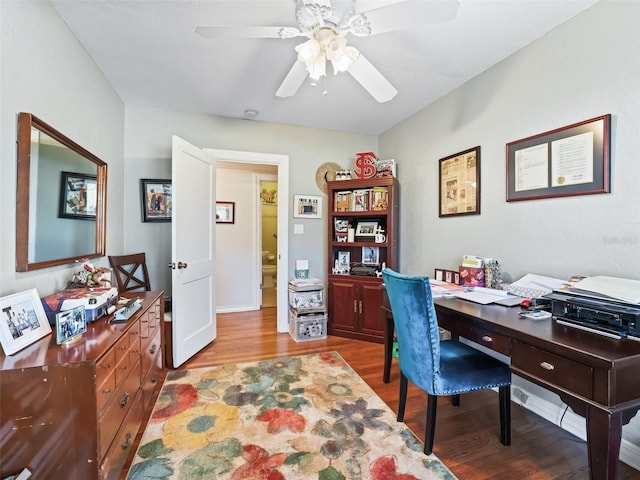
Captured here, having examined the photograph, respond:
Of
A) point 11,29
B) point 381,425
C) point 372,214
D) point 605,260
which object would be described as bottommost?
point 381,425

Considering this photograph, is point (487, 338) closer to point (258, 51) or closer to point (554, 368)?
point (554, 368)

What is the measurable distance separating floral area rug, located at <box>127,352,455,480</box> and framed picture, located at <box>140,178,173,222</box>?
5.13 ft

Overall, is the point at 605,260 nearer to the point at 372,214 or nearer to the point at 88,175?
the point at 372,214

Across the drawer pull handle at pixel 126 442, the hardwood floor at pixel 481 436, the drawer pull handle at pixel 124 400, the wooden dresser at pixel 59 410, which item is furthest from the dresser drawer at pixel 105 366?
the hardwood floor at pixel 481 436

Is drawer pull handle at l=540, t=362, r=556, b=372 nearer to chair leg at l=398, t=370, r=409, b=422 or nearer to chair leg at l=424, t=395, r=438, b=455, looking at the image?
chair leg at l=424, t=395, r=438, b=455

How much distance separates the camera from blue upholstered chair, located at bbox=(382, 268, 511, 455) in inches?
57.1

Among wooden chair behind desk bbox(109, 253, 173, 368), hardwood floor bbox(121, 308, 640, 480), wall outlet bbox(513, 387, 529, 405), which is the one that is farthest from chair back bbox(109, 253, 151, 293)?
wall outlet bbox(513, 387, 529, 405)

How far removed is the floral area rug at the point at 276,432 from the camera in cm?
141

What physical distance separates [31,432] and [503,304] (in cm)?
211

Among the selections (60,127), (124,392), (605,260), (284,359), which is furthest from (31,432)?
(605,260)

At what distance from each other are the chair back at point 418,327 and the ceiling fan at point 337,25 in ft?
3.86

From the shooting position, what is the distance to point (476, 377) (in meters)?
1.49

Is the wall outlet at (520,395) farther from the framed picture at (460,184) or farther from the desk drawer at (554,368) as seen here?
the framed picture at (460,184)

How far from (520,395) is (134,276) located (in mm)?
3286
